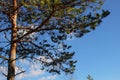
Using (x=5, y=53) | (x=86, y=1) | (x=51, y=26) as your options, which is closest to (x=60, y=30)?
(x=51, y=26)

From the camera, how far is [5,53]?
20812 millimetres

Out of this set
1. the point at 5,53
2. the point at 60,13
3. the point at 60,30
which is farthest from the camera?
the point at 5,53

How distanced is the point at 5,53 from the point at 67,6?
5002 millimetres

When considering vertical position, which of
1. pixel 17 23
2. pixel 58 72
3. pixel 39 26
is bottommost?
pixel 58 72

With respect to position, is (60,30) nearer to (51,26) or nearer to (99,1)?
(51,26)

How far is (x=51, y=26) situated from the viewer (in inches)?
767

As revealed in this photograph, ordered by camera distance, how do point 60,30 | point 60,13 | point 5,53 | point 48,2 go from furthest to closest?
1. point 5,53
2. point 60,30
3. point 60,13
4. point 48,2

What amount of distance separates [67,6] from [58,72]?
4030 mm

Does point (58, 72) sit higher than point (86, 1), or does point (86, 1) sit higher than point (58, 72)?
point (86, 1)

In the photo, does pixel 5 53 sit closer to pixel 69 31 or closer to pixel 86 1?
pixel 69 31

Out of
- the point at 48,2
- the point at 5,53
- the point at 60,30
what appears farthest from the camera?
the point at 5,53

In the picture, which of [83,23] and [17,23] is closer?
[83,23]

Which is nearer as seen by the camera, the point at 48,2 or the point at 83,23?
the point at 48,2

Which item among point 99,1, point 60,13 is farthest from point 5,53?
point 99,1
